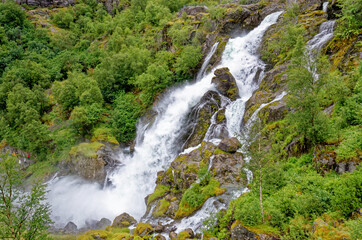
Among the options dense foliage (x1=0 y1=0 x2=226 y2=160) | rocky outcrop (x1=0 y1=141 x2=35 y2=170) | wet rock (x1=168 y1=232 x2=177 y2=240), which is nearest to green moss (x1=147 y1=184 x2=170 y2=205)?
wet rock (x1=168 y1=232 x2=177 y2=240)

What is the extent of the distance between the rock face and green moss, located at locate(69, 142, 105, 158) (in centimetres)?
1913

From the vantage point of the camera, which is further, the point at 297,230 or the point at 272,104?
the point at 272,104

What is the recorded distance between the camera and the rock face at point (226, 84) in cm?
2789

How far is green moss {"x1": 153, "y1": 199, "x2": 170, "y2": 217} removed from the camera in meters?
19.2

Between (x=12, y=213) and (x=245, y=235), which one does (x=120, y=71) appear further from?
(x=245, y=235)

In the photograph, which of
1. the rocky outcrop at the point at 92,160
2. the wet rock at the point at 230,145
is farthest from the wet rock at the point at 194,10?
the wet rock at the point at 230,145

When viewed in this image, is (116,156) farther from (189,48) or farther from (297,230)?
(297,230)

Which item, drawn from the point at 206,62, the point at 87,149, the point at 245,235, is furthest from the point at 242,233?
the point at 206,62

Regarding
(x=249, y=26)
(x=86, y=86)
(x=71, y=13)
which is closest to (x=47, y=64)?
(x=86, y=86)

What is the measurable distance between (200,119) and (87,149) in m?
17.3

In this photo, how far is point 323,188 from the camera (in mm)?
10125

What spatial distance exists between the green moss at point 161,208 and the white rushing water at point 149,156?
15.1ft

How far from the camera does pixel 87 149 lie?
3102 centimetres

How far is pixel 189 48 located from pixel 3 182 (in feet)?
104
